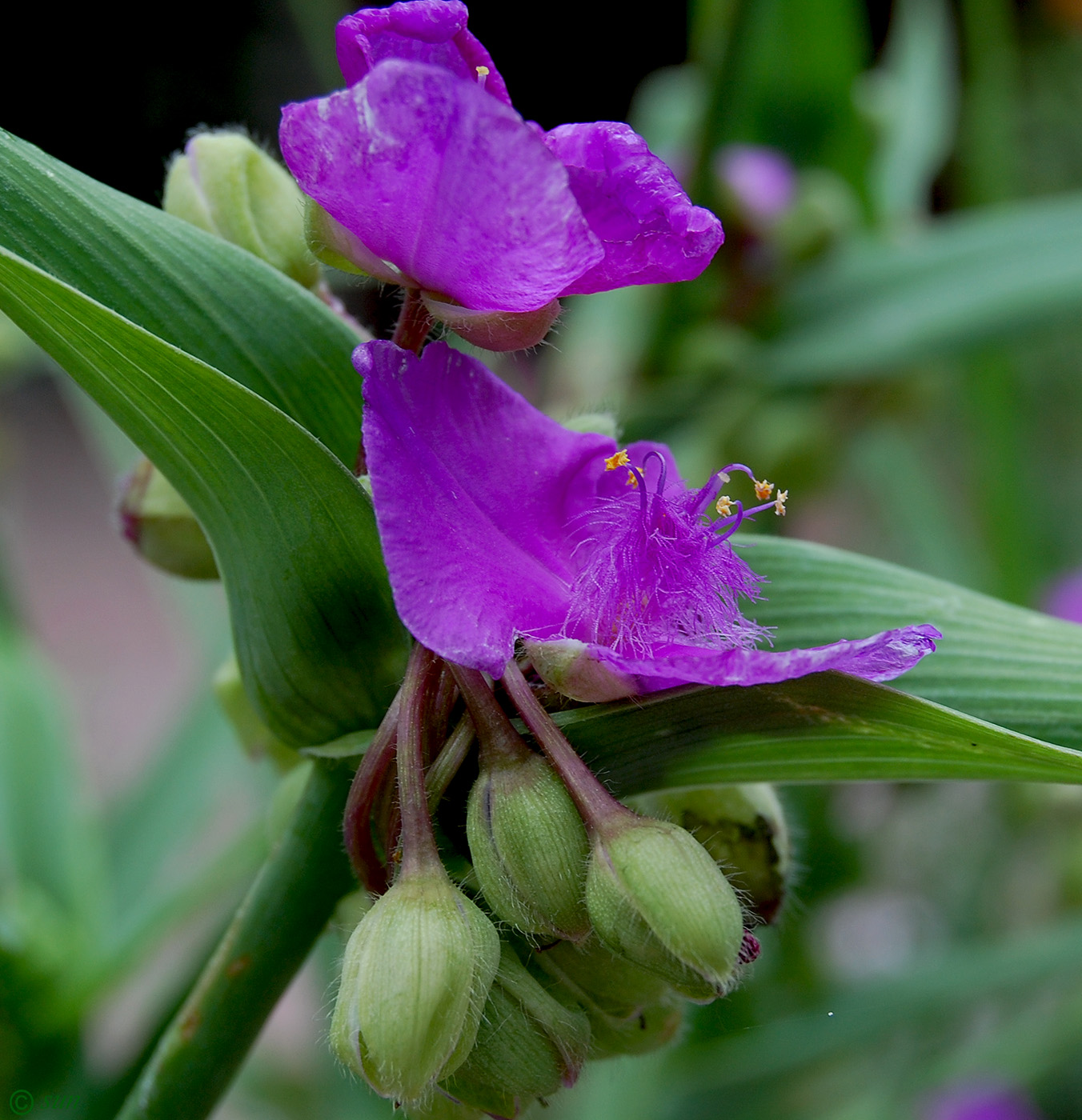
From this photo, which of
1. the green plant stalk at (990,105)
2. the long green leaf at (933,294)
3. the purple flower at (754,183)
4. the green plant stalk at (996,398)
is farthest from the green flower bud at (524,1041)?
the green plant stalk at (990,105)

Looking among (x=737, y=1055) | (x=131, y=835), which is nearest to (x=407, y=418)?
(x=131, y=835)

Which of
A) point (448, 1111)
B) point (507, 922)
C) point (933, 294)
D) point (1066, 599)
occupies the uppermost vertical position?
point (933, 294)

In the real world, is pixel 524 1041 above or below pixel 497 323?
below

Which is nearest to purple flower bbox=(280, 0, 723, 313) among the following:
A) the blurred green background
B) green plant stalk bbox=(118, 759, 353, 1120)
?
the blurred green background

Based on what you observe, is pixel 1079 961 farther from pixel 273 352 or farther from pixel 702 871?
pixel 273 352

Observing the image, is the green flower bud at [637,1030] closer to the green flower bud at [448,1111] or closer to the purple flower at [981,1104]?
the green flower bud at [448,1111]

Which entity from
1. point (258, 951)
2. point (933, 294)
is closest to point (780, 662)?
point (258, 951)

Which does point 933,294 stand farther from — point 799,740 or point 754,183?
point 799,740
